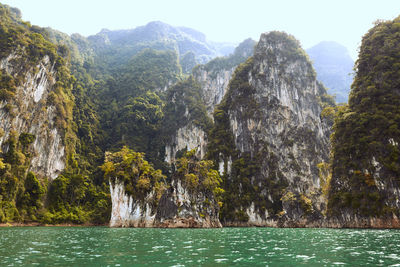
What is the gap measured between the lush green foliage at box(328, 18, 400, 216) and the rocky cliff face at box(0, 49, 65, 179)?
66.2 meters

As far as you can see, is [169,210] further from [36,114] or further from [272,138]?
[36,114]

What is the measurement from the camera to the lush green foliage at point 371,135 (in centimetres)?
3747

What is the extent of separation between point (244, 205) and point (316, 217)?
55.7ft

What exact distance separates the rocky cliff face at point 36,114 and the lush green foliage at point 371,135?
6615 cm

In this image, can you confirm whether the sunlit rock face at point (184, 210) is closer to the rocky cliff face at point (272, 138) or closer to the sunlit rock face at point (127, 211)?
the sunlit rock face at point (127, 211)

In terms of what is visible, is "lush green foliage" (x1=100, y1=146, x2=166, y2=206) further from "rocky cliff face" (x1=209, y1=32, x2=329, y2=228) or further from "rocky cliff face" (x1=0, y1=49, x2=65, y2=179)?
"rocky cliff face" (x1=0, y1=49, x2=65, y2=179)

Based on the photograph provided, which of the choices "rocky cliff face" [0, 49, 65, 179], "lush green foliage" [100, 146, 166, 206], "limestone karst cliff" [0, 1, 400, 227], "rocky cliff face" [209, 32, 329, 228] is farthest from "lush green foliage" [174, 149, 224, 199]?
"rocky cliff face" [0, 49, 65, 179]

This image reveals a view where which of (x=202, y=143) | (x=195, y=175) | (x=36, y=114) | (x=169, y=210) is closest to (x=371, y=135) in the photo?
(x=195, y=175)

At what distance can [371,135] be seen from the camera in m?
40.6

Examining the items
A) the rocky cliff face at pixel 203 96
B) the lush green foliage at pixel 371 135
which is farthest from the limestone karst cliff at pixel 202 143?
the rocky cliff face at pixel 203 96

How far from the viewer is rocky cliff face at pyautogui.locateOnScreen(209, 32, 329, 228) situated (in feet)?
218

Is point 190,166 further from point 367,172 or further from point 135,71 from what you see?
point 135,71

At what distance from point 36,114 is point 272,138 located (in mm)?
63809

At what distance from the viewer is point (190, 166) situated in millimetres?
54188
